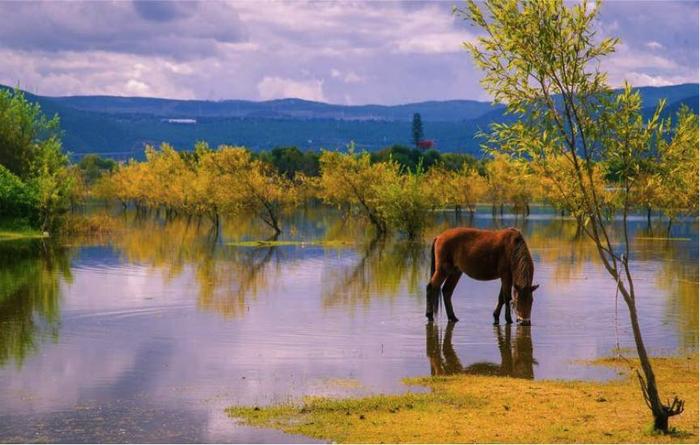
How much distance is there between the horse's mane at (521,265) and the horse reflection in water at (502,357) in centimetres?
124

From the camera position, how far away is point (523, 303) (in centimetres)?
2505

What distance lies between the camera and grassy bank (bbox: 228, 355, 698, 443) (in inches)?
562

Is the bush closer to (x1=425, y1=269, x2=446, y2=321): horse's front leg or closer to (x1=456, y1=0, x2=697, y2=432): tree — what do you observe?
(x1=425, y1=269, x2=446, y2=321): horse's front leg

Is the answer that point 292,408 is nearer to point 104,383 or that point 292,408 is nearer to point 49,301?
point 104,383

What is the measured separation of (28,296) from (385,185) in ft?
110

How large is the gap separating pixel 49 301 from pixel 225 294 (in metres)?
5.65

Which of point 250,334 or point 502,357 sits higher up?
point 502,357

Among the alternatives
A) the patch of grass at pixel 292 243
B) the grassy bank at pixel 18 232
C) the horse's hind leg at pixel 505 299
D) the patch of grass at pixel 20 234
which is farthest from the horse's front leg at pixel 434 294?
the grassy bank at pixel 18 232

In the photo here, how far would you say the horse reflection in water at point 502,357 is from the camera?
19875 mm

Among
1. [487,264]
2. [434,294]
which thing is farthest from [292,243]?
[487,264]

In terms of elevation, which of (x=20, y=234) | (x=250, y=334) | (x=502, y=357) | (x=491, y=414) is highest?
(x=491, y=414)

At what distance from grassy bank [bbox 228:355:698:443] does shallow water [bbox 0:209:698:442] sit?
0.85 meters

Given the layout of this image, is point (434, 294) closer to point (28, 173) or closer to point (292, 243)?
point (292, 243)

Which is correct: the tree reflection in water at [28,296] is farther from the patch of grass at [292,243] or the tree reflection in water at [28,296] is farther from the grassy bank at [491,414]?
the patch of grass at [292,243]
